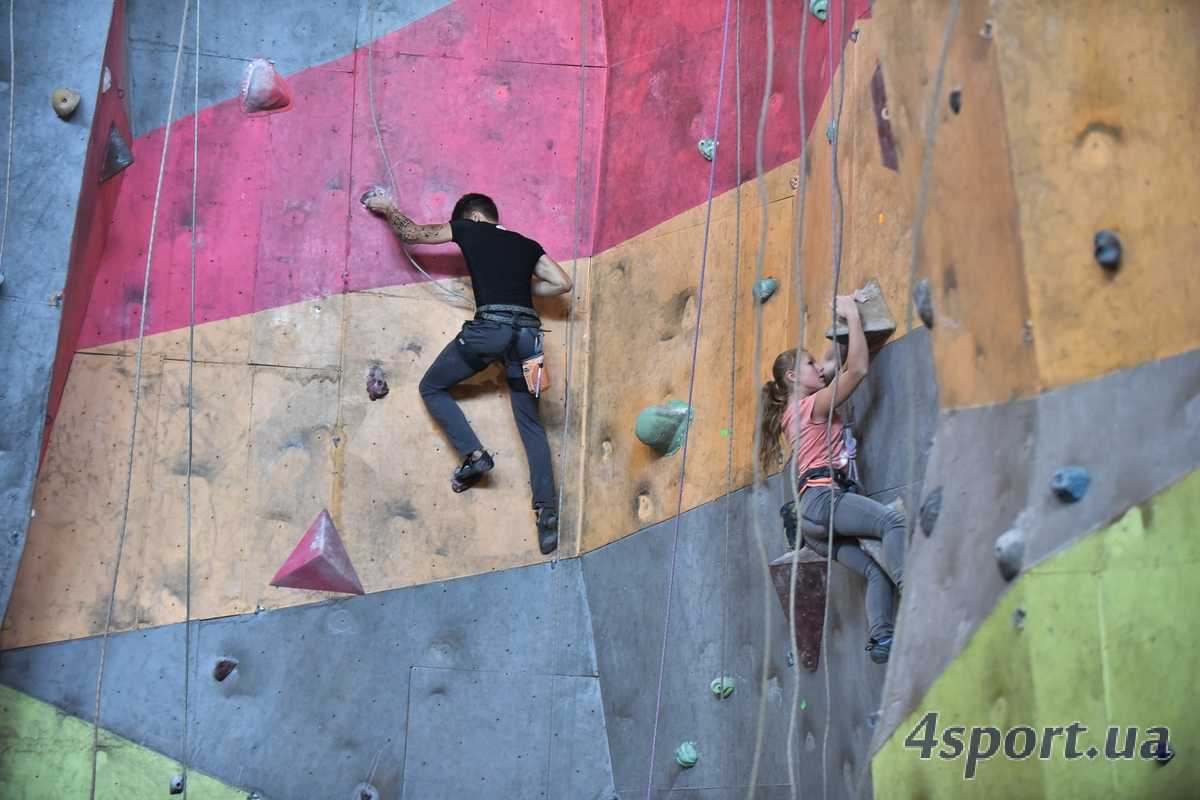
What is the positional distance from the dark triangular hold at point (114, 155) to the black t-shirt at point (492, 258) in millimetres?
1003

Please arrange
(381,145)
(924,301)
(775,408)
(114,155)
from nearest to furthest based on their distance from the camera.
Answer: (924,301), (775,408), (114,155), (381,145)

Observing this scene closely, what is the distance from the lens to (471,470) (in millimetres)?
4164

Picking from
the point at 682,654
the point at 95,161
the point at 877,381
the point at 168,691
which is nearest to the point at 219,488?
the point at 168,691

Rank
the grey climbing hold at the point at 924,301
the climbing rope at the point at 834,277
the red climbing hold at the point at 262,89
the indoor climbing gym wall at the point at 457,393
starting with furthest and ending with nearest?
the red climbing hold at the point at 262,89, the indoor climbing gym wall at the point at 457,393, the climbing rope at the point at 834,277, the grey climbing hold at the point at 924,301

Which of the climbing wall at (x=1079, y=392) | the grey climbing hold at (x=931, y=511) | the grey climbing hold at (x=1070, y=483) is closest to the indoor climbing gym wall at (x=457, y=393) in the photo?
the grey climbing hold at (x=931, y=511)

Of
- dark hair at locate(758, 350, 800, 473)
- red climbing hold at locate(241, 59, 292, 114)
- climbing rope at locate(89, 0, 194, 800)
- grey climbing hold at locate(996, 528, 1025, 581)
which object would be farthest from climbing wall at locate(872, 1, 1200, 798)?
climbing rope at locate(89, 0, 194, 800)

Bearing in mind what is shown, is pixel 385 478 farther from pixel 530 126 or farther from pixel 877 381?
pixel 877 381

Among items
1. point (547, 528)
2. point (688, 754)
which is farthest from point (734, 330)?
point (688, 754)

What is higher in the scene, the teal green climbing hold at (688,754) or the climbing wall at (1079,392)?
the climbing wall at (1079,392)

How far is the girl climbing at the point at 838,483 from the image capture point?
10.3ft

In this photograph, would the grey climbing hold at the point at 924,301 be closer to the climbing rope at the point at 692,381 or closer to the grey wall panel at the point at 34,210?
the climbing rope at the point at 692,381

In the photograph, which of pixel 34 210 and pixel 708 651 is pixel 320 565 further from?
pixel 34 210

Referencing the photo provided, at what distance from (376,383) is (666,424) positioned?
0.91 meters

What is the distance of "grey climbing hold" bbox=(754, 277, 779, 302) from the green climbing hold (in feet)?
1.35
